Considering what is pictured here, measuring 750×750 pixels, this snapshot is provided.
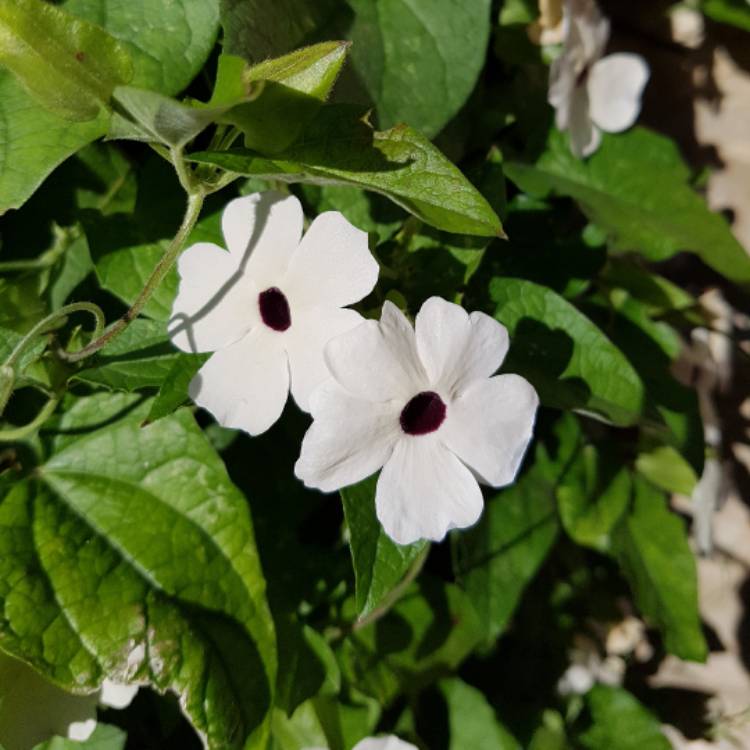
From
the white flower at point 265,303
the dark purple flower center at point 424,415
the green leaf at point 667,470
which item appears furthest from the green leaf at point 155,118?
the green leaf at point 667,470

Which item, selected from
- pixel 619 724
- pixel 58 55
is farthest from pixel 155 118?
pixel 619 724

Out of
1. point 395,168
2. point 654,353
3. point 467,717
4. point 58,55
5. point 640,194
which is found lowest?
point 467,717

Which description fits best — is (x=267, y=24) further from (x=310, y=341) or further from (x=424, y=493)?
(x=424, y=493)

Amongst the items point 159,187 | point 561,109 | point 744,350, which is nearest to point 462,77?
point 561,109

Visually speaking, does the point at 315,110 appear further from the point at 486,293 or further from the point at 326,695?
the point at 326,695

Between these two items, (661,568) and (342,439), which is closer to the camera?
(342,439)

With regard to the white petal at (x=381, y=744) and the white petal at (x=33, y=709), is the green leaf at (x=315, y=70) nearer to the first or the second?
the white petal at (x=33, y=709)

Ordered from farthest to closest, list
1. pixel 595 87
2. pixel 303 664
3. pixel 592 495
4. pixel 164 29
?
pixel 592 495 → pixel 595 87 → pixel 303 664 → pixel 164 29

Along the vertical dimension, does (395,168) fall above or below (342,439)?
above
